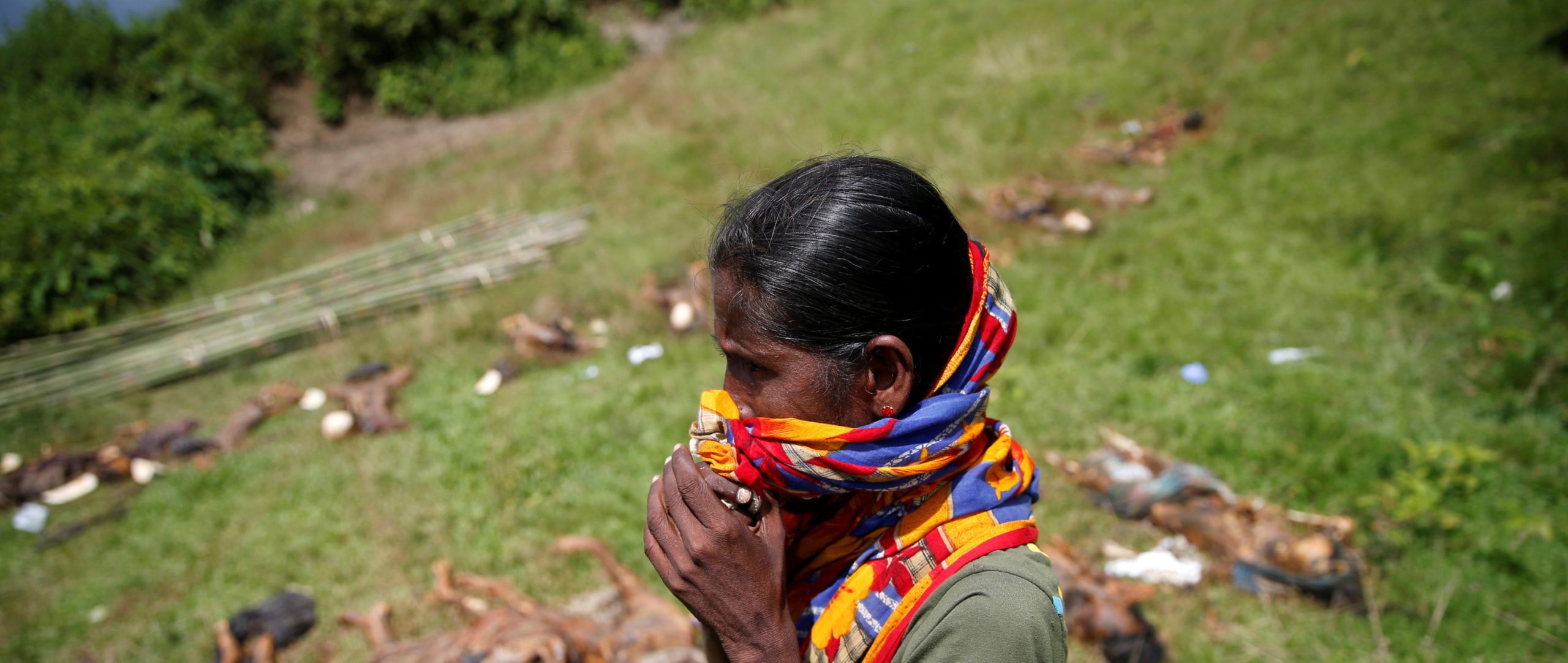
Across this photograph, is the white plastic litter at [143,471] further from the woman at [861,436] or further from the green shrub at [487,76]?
the green shrub at [487,76]

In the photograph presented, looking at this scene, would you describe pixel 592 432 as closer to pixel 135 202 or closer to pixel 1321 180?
pixel 1321 180

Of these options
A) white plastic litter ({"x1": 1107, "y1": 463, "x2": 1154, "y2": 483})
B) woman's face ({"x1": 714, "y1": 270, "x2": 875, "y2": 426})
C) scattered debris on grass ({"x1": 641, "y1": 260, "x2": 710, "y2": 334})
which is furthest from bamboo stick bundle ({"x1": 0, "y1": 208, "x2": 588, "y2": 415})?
woman's face ({"x1": 714, "y1": 270, "x2": 875, "y2": 426})

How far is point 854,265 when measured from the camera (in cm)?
130

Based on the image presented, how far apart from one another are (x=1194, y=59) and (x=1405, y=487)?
6.85 metres

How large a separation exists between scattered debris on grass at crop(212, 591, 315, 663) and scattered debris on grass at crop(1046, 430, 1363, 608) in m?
4.31

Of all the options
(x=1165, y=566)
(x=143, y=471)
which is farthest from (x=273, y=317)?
(x=1165, y=566)

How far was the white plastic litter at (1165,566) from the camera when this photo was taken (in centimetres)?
372

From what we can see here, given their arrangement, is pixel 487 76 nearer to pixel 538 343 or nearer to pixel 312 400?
pixel 312 400

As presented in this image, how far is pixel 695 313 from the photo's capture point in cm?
648

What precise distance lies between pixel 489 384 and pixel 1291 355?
5.80m

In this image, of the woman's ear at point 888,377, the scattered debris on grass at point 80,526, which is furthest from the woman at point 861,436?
the scattered debris on grass at point 80,526

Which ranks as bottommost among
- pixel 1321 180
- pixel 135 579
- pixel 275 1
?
pixel 135 579

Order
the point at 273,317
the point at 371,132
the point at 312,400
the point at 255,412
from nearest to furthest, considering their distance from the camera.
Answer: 1. the point at 255,412
2. the point at 312,400
3. the point at 273,317
4. the point at 371,132

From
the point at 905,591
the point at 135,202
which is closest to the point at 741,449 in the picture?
the point at 905,591
